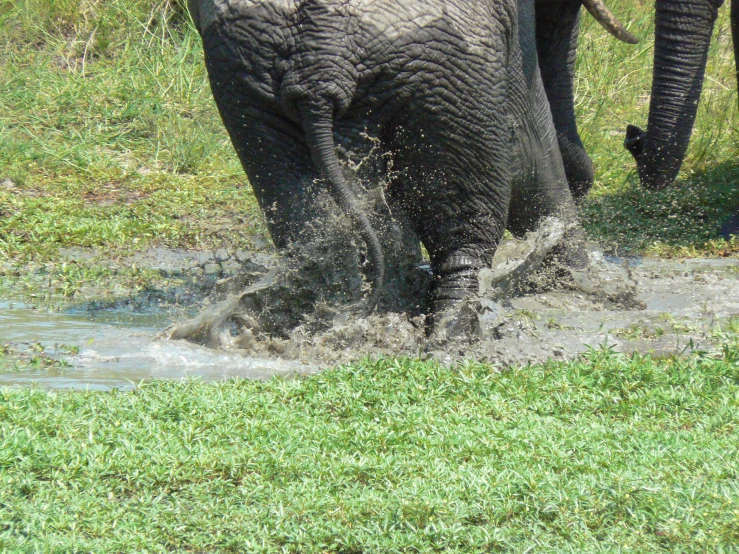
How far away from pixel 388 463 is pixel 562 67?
11.7 feet

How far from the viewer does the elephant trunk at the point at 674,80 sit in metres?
5.84

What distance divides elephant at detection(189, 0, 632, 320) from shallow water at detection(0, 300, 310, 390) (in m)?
0.56

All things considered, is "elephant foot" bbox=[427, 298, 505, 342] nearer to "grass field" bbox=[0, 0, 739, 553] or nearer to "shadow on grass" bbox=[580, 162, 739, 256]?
"grass field" bbox=[0, 0, 739, 553]

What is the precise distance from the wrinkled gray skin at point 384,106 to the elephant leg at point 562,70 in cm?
124

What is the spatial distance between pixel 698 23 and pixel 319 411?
141 inches

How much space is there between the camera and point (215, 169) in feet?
27.6

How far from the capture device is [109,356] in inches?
170

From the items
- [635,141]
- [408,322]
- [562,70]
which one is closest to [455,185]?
[408,322]

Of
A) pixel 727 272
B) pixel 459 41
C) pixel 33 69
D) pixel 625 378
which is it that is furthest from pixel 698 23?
pixel 33 69

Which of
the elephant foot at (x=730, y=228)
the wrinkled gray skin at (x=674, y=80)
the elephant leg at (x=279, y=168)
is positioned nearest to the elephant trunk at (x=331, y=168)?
the elephant leg at (x=279, y=168)

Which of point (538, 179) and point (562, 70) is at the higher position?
point (562, 70)

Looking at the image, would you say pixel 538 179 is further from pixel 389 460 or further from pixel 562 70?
pixel 389 460

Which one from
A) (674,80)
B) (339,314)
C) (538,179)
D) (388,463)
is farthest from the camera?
(674,80)

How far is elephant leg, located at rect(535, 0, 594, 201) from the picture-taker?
5855 millimetres
